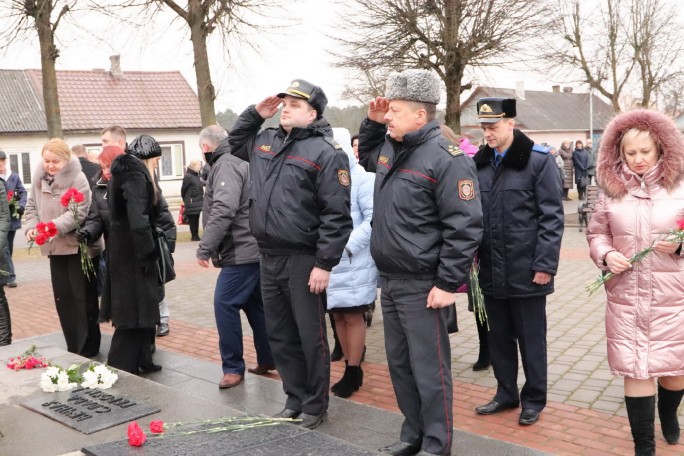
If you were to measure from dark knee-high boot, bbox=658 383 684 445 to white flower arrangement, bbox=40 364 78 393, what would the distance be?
3692 mm

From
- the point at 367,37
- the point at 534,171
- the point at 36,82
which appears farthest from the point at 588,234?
the point at 36,82

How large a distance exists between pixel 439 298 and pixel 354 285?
1.75 m

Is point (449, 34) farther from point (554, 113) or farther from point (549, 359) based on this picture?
point (554, 113)

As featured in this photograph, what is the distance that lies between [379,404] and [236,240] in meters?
1.59

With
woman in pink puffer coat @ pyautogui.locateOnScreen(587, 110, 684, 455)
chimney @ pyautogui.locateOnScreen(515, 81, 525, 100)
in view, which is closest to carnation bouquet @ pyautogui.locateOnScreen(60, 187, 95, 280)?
woman in pink puffer coat @ pyautogui.locateOnScreen(587, 110, 684, 455)

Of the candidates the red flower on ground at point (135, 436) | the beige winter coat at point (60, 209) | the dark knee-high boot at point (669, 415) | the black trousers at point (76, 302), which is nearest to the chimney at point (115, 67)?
the beige winter coat at point (60, 209)

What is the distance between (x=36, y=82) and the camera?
3869 centimetres

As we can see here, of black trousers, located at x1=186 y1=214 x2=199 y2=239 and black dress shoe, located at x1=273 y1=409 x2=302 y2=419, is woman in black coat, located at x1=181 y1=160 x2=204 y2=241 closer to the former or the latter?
black trousers, located at x1=186 y1=214 x2=199 y2=239

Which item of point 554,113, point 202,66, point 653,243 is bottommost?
point 653,243

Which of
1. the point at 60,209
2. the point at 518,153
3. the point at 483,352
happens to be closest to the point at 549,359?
the point at 483,352

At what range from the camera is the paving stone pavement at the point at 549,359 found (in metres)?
4.45

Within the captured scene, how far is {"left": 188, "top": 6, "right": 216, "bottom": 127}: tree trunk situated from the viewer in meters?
16.2

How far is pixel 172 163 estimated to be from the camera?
127 ft

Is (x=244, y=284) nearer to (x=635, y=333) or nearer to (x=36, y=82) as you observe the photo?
(x=635, y=333)
